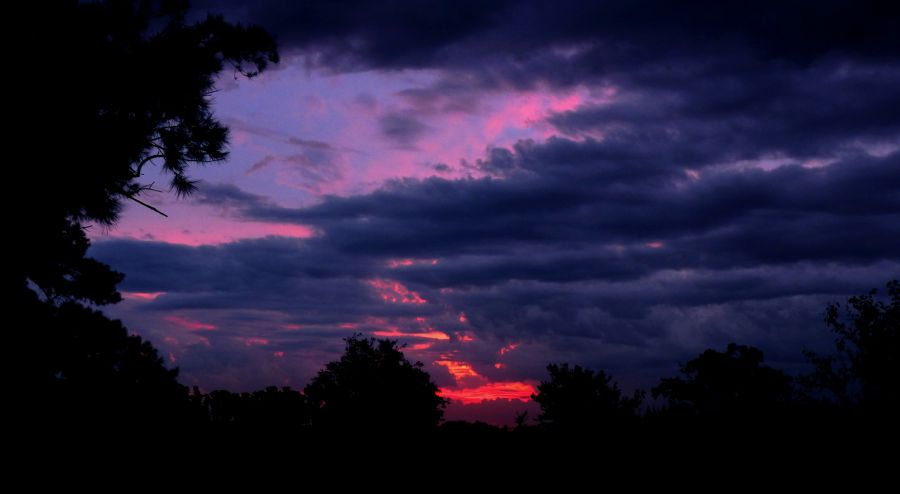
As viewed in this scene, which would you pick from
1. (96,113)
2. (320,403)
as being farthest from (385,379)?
(96,113)

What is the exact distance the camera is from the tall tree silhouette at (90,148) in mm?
16484

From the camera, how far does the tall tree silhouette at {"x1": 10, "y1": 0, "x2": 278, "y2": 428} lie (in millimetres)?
16484

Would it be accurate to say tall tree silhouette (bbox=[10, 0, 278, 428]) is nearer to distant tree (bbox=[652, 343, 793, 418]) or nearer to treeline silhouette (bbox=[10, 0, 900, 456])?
treeline silhouette (bbox=[10, 0, 900, 456])

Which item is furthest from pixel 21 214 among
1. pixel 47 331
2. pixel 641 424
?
pixel 641 424

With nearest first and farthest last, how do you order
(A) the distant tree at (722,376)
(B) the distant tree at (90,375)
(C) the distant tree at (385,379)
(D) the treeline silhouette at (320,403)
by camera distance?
(D) the treeline silhouette at (320,403), (B) the distant tree at (90,375), (C) the distant tree at (385,379), (A) the distant tree at (722,376)

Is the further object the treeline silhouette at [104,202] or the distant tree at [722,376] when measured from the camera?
the distant tree at [722,376]

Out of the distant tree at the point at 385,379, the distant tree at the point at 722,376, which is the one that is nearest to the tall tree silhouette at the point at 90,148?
the distant tree at the point at 385,379

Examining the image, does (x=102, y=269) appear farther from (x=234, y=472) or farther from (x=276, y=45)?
(x=234, y=472)

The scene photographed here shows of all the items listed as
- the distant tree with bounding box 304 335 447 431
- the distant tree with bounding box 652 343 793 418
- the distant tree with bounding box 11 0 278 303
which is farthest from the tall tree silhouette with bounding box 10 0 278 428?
the distant tree with bounding box 652 343 793 418

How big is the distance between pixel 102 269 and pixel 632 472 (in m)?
14.9

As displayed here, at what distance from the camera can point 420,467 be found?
38.0 ft

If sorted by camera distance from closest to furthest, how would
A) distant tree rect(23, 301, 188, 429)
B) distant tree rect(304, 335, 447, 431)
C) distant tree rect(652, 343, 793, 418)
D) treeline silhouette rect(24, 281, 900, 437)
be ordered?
treeline silhouette rect(24, 281, 900, 437) → distant tree rect(23, 301, 188, 429) → distant tree rect(304, 335, 447, 431) → distant tree rect(652, 343, 793, 418)

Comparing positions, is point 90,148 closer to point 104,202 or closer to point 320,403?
point 104,202

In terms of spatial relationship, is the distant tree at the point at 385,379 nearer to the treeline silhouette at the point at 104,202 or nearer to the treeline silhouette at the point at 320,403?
the treeline silhouette at the point at 320,403
